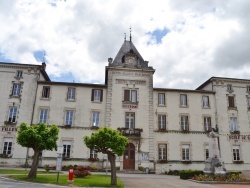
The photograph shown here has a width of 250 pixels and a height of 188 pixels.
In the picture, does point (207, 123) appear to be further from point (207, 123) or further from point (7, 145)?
point (7, 145)

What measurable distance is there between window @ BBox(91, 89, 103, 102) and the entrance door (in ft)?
23.1

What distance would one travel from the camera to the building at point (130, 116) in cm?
3061

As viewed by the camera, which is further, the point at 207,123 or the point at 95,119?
the point at 207,123

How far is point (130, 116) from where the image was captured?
32.4 m

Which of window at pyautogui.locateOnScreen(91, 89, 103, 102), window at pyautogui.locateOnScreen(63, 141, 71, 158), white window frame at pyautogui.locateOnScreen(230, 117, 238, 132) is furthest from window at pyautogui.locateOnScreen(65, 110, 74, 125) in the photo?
white window frame at pyautogui.locateOnScreen(230, 117, 238, 132)

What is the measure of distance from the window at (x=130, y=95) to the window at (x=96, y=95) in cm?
322

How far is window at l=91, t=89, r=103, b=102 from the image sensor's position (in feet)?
107

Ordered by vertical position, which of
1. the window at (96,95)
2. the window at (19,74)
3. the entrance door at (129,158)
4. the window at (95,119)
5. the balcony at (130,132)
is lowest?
the entrance door at (129,158)

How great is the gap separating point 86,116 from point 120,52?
10.8 m

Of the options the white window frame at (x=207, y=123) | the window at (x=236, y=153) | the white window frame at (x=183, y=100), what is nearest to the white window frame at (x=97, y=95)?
the white window frame at (x=183, y=100)

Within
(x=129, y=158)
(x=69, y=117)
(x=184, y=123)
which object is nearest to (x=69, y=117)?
(x=69, y=117)

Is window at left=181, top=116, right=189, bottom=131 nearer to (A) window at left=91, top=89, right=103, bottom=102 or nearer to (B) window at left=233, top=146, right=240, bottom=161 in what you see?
(B) window at left=233, top=146, right=240, bottom=161

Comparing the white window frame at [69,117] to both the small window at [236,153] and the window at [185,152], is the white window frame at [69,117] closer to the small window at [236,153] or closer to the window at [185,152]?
the window at [185,152]

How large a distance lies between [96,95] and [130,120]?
5430 millimetres
